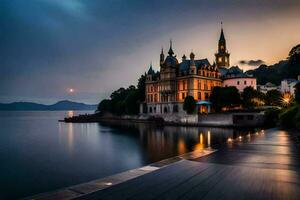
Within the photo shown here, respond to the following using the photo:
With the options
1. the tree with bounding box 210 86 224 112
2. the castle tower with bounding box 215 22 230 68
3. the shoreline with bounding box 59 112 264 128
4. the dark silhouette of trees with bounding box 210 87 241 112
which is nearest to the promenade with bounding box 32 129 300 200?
the shoreline with bounding box 59 112 264 128

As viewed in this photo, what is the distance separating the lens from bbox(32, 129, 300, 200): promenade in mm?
9852

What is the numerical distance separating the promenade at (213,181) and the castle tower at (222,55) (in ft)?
337

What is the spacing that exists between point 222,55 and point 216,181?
110499 mm

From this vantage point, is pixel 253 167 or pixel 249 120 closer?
pixel 253 167

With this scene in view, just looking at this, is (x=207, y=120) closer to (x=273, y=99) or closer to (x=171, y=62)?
(x=171, y=62)

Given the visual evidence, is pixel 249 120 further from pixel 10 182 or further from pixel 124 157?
pixel 10 182

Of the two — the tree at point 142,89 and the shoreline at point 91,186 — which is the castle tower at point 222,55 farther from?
the shoreline at point 91,186

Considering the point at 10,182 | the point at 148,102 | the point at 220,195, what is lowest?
the point at 10,182

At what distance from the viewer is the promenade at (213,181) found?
A: 32.3 feet

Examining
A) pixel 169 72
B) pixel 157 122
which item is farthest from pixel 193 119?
pixel 169 72

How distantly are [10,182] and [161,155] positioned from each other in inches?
587

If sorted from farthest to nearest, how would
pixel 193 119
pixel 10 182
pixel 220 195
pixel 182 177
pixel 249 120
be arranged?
pixel 193 119 → pixel 249 120 → pixel 10 182 → pixel 182 177 → pixel 220 195

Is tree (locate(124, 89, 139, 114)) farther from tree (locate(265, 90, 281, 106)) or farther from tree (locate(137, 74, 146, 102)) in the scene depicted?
tree (locate(265, 90, 281, 106))

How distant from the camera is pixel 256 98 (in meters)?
75.8
